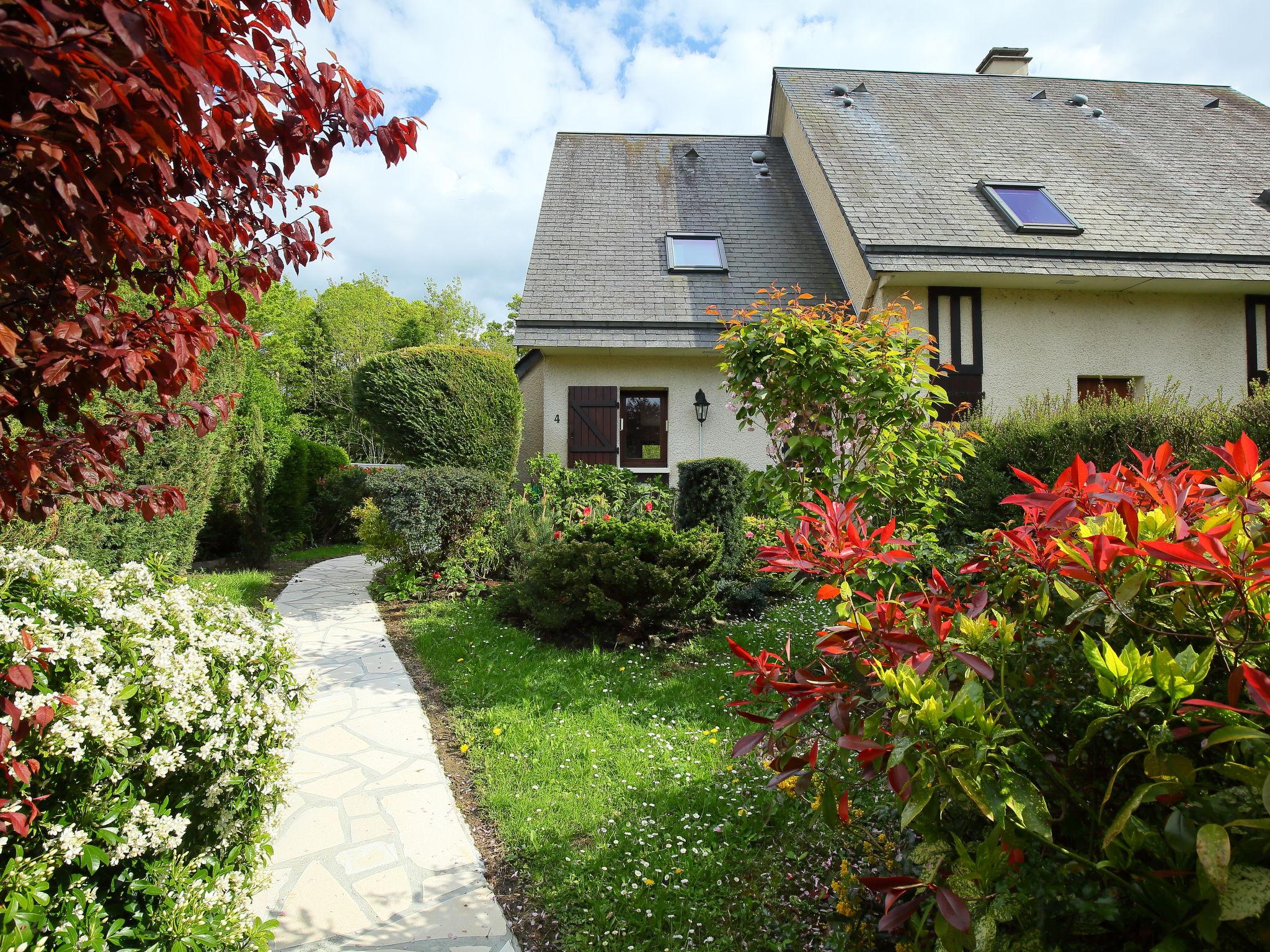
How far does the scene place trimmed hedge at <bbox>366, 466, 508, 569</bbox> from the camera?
23.5 feet

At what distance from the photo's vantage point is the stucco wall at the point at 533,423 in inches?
463

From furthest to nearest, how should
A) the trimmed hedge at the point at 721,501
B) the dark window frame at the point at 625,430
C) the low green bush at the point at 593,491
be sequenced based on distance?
the dark window frame at the point at 625,430
the low green bush at the point at 593,491
the trimmed hedge at the point at 721,501

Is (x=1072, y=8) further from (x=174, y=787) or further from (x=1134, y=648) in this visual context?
(x=174, y=787)

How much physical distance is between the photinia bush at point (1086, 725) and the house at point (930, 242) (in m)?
8.35

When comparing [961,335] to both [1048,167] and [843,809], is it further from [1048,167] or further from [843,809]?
[843,809]

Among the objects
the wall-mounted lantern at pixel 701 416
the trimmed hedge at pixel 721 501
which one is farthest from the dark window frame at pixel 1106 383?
the trimmed hedge at pixel 721 501

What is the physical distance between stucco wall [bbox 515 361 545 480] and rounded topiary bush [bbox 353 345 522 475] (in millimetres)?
1894

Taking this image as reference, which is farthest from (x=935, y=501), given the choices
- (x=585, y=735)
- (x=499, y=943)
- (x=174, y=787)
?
(x=174, y=787)

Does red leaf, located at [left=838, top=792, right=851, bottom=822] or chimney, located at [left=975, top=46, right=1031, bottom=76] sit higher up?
chimney, located at [left=975, top=46, right=1031, bottom=76]

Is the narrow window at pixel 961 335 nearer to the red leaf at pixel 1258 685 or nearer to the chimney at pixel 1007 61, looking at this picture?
the chimney at pixel 1007 61

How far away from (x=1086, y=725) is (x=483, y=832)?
2.54m

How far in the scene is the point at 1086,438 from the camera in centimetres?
484

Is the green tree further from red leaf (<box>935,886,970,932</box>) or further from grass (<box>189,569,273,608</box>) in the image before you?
grass (<box>189,569,273,608</box>)

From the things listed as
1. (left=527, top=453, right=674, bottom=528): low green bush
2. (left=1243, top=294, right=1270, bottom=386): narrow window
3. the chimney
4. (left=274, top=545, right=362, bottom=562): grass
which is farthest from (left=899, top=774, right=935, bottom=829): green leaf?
the chimney
